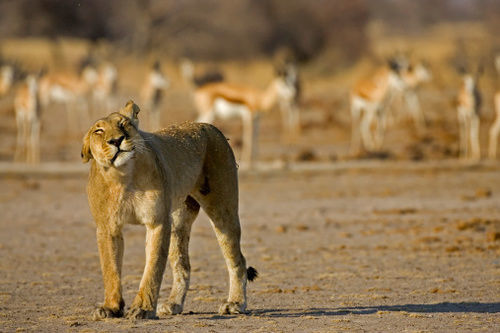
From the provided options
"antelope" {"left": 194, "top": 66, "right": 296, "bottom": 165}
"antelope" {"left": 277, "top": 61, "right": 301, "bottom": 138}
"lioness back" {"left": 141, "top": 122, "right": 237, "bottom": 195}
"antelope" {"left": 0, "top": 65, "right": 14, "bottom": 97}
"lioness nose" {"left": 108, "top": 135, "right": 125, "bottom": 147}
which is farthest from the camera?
"antelope" {"left": 0, "top": 65, "right": 14, "bottom": 97}

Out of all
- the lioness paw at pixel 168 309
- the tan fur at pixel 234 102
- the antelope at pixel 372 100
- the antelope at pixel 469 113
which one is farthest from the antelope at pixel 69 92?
the lioness paw at pixel 168 309

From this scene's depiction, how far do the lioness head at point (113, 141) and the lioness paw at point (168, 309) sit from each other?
4.21 ft

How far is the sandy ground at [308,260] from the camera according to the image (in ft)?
22.4

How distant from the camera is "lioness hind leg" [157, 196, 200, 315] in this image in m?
6.93

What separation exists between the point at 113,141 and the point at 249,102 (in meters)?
15.3

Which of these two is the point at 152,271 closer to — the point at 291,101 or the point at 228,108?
the point at 228,108

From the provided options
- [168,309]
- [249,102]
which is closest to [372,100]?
[249,102]

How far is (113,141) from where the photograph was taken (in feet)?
19.4

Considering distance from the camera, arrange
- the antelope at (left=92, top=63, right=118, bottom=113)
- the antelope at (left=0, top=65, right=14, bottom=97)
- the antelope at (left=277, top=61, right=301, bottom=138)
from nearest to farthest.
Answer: the antelope at (left=277, top=61, right=301, bottom=138) < the antelope at (left=92, top=63, right=118, bottom=113) < the antelope at (left=0, top=65, right=14, bottom=97)

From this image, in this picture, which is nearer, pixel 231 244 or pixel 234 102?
pixel 231 244

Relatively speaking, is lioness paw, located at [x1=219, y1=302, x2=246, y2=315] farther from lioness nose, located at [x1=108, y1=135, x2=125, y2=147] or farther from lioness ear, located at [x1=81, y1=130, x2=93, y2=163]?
lioness nose, located at [x1=108, y1=135, x2=125, y2=147]

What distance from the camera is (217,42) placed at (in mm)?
45969

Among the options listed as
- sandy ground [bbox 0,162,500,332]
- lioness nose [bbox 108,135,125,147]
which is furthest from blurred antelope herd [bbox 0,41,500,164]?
lioness nose [bbox 108,135,125,147]

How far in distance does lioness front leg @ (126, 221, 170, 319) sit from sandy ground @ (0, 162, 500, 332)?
3.6 inches
